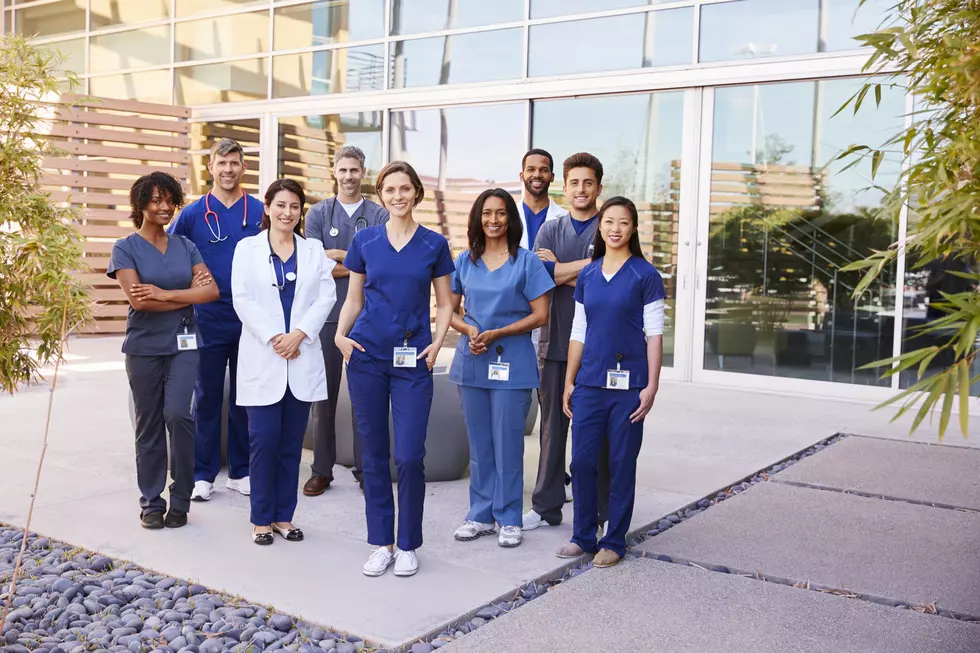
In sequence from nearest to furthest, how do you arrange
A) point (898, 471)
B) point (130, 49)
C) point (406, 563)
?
point (406, 563) → point (898, 471) → point (130, 49)

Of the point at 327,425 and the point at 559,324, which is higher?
the point at 559,324

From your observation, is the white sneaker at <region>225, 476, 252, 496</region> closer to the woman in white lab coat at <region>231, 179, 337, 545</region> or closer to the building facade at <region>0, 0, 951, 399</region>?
the woman in white lab coat at <region>231, 179, 337, 545</region>

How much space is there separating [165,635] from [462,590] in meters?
1.03

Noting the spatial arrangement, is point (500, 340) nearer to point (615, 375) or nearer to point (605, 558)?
point (615, 375)

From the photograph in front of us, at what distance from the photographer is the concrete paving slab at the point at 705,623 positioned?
297cm

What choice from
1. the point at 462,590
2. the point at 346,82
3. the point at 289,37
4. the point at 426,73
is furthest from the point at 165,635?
the point at 289,37

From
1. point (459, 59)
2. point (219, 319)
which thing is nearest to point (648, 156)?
point (459, 59)

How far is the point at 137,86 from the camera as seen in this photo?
45.0ft

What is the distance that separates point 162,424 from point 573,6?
23.0 feet

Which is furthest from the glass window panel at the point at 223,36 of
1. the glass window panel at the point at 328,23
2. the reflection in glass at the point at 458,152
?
the reflection in glass at the point at 458,152

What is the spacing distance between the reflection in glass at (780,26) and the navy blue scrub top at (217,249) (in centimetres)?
553

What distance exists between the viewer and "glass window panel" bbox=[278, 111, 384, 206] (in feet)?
37.1

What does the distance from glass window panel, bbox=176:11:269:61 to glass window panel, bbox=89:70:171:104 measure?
0.48 metres

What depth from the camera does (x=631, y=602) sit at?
335 cm
